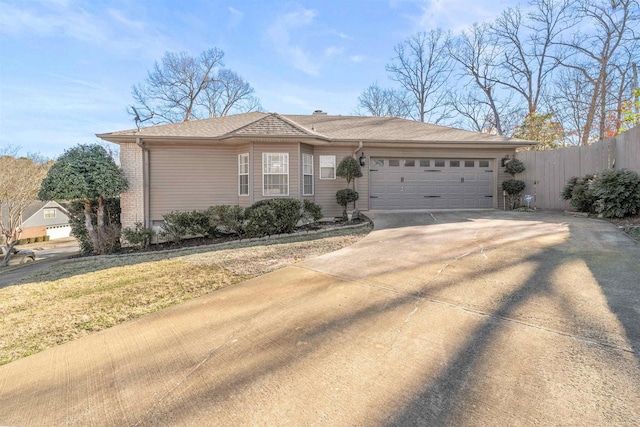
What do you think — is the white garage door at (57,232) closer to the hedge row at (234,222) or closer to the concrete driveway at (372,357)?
the hedge row at (234,222)

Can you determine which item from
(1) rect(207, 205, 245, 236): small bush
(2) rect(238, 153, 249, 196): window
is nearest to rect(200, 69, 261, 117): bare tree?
(2) rect(238, 153, 249, 196): window

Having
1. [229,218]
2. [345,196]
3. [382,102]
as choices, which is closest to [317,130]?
[345,196]

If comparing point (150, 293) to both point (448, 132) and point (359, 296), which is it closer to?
point (359, 296)

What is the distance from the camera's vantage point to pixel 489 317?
2852mm

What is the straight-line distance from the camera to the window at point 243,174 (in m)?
10.4

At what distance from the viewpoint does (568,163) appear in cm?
1032

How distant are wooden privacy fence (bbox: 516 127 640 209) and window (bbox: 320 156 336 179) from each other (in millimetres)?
7110

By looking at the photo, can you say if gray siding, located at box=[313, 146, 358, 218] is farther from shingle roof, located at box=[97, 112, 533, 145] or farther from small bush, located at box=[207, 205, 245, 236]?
small bush, located at box=[207, 205, 245, 236]

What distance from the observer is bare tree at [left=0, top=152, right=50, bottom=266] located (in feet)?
55.5

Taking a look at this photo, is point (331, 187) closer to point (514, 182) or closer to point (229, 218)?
point (229, 218)

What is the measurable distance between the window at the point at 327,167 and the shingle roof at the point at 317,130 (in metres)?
0.80

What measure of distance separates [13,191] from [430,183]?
72.5ft

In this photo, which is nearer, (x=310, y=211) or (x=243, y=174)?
(x=310, y=211)

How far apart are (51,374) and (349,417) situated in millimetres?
2504
